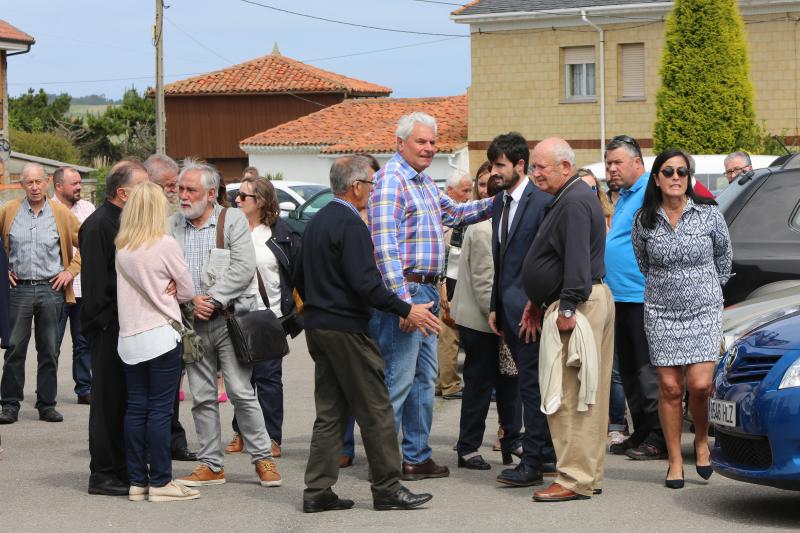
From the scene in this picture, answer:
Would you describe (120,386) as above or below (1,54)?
below

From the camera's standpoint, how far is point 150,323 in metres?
7.86

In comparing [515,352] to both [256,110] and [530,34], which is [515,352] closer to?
[530,34]

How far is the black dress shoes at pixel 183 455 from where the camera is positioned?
→ 9.57 metres

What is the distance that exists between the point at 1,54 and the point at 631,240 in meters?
39.2

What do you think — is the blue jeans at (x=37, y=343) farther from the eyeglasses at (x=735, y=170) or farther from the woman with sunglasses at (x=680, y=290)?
the eyeglasses at (x=735, y=170)

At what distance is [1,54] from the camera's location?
44.4 meters

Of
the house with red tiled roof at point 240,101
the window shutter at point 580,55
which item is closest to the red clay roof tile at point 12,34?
the house with red tiled roof at point 240,101

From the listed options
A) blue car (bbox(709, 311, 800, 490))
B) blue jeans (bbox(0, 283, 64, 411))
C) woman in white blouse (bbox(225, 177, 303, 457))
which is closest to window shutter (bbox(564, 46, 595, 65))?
blue jeans (bbox(0, 283, 64, 411))

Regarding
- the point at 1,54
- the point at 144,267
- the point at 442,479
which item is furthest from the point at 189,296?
the point at 1,54

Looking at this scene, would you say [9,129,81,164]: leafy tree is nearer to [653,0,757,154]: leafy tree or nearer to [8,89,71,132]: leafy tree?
[8,89,71,132]: leafy tree

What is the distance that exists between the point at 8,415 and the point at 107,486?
321 centimetres

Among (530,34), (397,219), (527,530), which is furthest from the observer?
(530,34)

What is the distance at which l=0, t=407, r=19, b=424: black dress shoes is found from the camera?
11.1m

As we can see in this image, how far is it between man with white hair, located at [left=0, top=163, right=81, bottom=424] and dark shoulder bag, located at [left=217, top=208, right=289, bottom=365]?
361 centimetres
